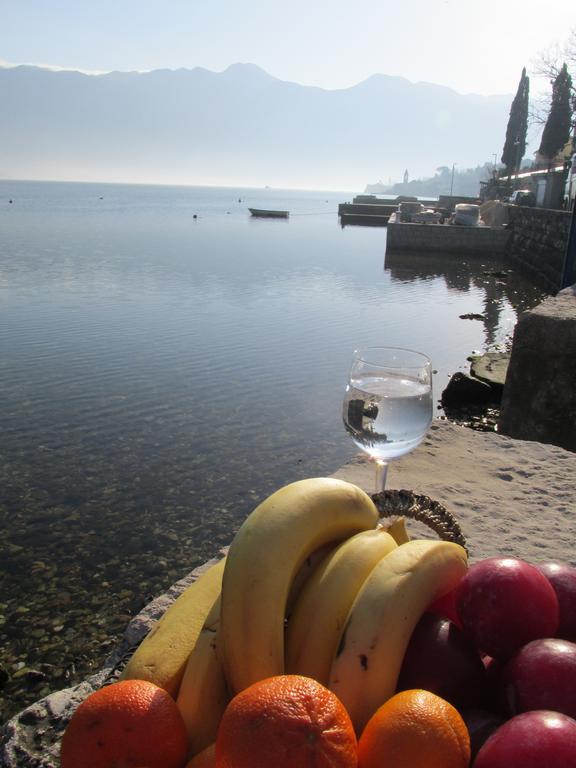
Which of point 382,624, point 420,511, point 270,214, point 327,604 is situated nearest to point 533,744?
point 382,624

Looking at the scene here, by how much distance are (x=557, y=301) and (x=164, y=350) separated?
27.9ft

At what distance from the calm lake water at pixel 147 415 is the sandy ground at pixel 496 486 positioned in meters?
2.83

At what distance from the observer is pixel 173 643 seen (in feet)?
4.25

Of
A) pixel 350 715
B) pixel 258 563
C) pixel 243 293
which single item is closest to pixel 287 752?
pixel 350 715

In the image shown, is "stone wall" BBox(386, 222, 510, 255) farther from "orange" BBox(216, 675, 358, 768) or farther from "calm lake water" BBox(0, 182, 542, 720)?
"orange" BBox(216, 675, 358, 768)

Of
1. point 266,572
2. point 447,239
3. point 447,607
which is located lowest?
point 447,607

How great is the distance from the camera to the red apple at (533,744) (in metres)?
0.91

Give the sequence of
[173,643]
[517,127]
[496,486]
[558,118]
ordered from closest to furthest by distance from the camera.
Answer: [173,643], [496,486], [558,118], [517,127]

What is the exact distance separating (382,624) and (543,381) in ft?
14.7

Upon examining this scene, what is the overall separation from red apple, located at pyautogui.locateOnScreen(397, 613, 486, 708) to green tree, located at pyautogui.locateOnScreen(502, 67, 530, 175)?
72457 millimetres

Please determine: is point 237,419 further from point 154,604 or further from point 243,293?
point 243,293

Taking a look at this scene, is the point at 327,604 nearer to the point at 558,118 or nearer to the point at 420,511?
the point at 420,511

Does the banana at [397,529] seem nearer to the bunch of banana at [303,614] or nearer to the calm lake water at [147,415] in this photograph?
the bunch of banana at [303,614]

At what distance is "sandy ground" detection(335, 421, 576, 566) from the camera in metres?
2.70
